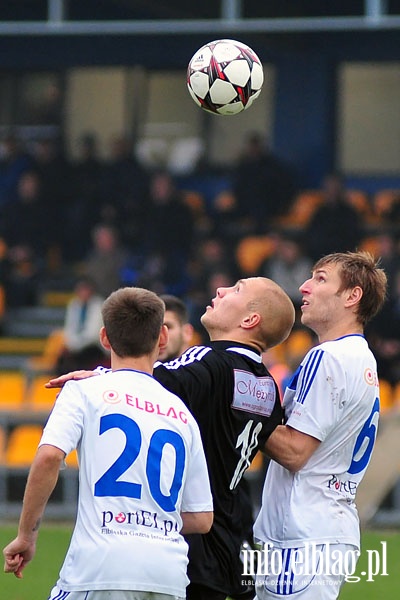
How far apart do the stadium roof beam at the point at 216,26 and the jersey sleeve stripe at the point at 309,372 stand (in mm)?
9748

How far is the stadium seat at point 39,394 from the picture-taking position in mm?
12852

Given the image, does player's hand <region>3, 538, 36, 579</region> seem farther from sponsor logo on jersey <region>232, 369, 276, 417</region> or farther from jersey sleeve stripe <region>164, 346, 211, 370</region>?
sponsor logo on jersey <region>232, 369, 276, 417</region>

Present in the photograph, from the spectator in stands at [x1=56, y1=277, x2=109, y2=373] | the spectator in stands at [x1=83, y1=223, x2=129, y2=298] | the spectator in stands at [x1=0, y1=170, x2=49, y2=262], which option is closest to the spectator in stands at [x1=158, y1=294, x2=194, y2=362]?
the spectator in stands at [x1=56, y1=277, x2=109, y2=373]

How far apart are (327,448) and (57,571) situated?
467cm

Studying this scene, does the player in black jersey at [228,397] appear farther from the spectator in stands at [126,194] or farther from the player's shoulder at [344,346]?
the spectator in stands at [126,194]

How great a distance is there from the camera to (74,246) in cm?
1756

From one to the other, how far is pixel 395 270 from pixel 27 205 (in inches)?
220

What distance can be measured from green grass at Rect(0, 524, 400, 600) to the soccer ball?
3501 mm

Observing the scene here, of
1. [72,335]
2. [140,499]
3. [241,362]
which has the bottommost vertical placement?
[72,335]

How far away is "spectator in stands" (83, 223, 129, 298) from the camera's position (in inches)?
622

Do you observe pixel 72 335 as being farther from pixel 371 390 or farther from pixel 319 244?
pixel 371 390

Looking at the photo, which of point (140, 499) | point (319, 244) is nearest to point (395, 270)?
point (319, 244)

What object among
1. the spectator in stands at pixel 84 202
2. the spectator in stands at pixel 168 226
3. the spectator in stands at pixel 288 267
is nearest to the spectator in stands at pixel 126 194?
the spectator in stands at pixel 84 202

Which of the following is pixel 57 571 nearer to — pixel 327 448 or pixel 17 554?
pixel 327 448
